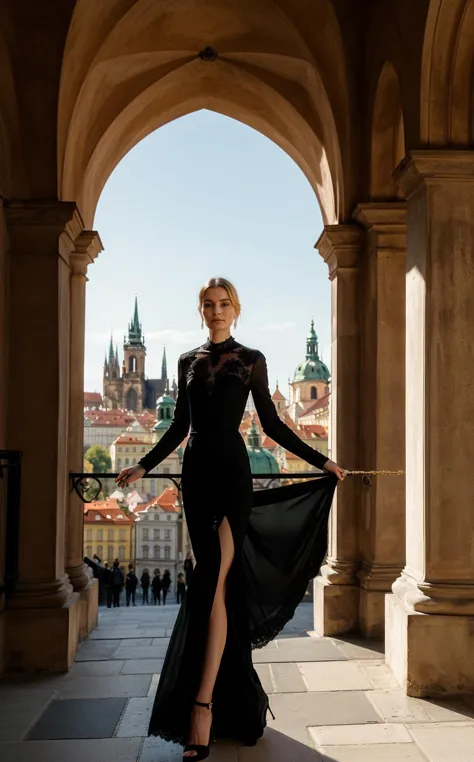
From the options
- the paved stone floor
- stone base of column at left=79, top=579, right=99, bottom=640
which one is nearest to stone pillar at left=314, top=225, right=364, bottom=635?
the paved stone floor

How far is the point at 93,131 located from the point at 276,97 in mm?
1969

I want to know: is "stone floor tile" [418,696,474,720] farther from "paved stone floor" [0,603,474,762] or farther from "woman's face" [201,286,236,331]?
"woman's face" [201,286,236,331]

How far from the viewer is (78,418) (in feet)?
26.3

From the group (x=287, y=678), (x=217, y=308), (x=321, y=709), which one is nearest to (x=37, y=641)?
(x=287, y=678)

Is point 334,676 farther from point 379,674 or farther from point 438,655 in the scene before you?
point 438,655

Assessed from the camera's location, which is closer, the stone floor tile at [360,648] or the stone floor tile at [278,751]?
the stone floor tile at [278,751]

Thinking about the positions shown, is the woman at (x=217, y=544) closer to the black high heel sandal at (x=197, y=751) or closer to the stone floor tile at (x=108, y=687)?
the black high heel sandal at (x=197, y=751)

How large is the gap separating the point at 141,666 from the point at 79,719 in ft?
4.49

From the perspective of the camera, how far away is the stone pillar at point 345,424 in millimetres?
7488

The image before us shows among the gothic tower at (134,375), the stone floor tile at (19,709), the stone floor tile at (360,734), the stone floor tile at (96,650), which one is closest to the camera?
the stone floor tile at (360,734)

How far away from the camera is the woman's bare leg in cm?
394

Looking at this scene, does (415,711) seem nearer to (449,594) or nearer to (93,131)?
(449,594)

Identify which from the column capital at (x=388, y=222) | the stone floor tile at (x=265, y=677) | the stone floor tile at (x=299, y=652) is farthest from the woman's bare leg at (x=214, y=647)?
the column capital at (x=388, y=222)

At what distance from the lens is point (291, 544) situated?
4754 millimetres
